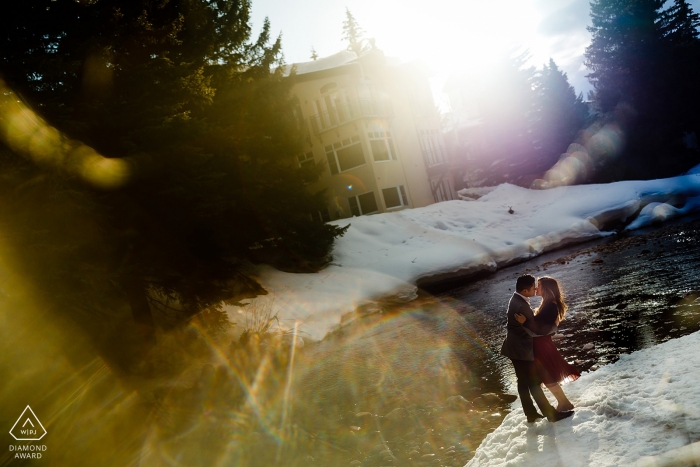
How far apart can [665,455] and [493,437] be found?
2.10 meters

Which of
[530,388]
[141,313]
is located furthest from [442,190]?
[530,388]

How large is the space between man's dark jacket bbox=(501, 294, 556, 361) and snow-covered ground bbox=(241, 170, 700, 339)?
9319mm

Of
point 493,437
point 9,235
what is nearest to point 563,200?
point 493,437

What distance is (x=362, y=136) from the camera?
32250mm

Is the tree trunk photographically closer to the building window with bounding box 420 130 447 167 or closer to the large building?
the large building

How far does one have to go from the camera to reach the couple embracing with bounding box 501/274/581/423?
5316 millimetres

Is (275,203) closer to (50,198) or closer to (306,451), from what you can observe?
(50,198)

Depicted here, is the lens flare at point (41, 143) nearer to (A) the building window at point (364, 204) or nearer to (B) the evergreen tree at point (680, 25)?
(A) the building window at point (364, 204)

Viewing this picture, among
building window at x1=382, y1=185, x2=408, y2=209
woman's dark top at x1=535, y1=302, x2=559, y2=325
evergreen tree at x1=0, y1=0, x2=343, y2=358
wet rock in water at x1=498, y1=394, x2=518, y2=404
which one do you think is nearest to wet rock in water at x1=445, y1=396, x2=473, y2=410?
wet rock in water at x1=498, y1=394, x2=518, y2=404

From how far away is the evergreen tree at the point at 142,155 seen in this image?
8.81 meters

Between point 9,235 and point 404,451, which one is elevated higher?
point 9,235

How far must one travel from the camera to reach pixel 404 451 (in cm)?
614

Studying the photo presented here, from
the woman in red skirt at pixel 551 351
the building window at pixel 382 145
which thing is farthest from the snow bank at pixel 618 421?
the building window at pixel 382 145

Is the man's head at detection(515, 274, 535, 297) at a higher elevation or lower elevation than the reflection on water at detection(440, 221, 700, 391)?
higher
